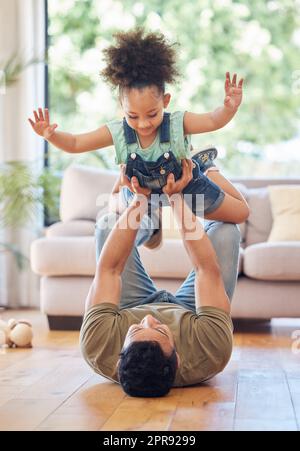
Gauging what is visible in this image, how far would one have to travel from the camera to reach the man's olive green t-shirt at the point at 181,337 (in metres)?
2.61

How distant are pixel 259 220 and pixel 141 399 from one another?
8.85 ft

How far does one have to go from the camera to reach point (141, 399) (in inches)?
100

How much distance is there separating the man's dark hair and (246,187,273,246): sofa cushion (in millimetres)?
2586

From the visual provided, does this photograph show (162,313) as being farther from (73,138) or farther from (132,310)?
(73,138)

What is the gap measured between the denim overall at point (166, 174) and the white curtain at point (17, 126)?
3061 mm

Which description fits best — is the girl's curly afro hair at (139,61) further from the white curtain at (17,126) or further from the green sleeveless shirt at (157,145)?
the white curtain at (17,126)

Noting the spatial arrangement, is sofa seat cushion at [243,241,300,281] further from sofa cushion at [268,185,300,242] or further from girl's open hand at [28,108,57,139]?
girl's open hand at [28,108,57,139]

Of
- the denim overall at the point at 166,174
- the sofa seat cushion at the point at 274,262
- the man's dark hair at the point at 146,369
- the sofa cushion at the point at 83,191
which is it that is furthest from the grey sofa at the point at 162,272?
the man's dark hair at the point at 146,369

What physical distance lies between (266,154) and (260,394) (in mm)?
5178

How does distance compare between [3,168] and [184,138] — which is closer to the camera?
[184,138]

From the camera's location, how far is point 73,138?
2979 mm
